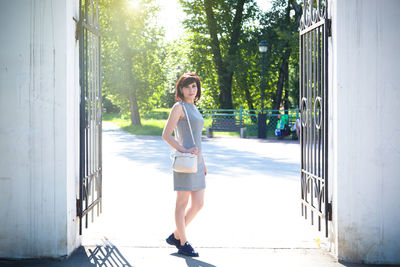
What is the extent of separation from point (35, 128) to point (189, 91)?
1575 mm

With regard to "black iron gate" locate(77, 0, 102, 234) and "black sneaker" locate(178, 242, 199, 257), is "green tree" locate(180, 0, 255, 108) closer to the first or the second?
"black iron gate" locate(77, 0, 102, 234)

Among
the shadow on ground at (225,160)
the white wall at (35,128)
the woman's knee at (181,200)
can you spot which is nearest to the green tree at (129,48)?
the shadow on ground at (225,160)

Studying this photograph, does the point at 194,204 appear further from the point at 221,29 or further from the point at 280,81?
the point at 280,81

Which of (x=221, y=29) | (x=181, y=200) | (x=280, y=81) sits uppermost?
(x=221, y=29)

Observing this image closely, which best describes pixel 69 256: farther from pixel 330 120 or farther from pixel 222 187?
pixel 222 187

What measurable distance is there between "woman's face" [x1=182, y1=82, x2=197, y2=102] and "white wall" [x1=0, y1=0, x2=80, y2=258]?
116 cm

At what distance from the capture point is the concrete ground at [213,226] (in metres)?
4.89

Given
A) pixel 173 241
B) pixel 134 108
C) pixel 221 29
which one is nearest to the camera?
pixel 173 241

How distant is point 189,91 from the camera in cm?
499

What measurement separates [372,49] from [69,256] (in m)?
3.64

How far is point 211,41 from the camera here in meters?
33.6

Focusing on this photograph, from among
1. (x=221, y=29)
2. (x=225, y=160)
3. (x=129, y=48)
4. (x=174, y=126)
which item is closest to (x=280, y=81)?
(x=221, y=29)

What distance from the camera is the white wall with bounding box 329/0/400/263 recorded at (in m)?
4.82

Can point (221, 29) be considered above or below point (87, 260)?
above
